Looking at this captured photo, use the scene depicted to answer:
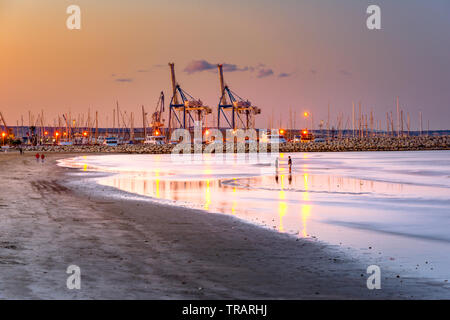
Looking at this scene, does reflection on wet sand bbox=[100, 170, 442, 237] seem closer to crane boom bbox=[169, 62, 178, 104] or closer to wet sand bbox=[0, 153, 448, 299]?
wet sand bbox=[0, 153, 448, 299]

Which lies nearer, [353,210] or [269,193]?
[353,210]

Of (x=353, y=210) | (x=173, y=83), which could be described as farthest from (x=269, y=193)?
(x=173, y=83)

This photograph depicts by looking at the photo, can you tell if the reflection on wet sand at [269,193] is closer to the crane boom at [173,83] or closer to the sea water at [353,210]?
the sea water at [353,210]

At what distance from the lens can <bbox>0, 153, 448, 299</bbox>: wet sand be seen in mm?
7250

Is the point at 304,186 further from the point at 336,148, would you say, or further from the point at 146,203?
the point at 336,148

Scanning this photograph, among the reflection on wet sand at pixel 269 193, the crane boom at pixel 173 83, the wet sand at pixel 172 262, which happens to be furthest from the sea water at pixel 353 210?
the crane boom at pixel 173 83

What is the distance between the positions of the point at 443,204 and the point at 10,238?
599 inches

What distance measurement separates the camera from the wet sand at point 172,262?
725 centimetres

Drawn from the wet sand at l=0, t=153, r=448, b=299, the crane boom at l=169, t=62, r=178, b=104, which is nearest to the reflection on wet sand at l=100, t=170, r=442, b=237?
the wet sand at l=0, t=153, r=448, b=299

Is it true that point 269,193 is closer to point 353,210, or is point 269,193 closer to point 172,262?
point 353,210

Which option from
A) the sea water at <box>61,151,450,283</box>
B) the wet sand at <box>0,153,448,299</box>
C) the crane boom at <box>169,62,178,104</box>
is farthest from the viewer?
the crane boom at <box>169,62,178,104</box>

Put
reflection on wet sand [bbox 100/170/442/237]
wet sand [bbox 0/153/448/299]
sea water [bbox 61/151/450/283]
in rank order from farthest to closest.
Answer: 1. reflection on wet sand [bbox 100/170/442/237]
2. sea water [bbox 61/151/450/283]
3. wet sand [bbox 0/153/448/299]

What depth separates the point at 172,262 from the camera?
905cm

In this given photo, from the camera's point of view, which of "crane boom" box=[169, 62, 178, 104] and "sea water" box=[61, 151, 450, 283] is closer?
"sea water" box=[61, 151, 450, 283]
